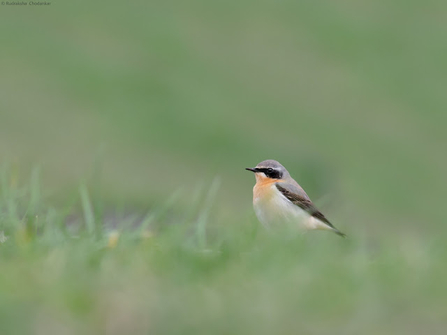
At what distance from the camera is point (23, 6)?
31.0 m

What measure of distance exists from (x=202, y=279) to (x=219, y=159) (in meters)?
20.5

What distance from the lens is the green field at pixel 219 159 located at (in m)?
5.59

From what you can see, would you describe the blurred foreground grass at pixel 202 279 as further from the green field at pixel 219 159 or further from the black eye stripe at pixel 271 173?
the black eye stripe at pixel 271 173

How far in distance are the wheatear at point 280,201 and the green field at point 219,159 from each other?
0.18 m

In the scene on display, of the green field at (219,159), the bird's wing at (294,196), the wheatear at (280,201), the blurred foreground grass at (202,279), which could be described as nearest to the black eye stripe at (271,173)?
the wheatear at (280,201)

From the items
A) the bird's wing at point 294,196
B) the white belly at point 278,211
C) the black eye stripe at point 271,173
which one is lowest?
the white belly at point 278,211

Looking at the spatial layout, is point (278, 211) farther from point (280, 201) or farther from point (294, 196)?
point (294, 196)

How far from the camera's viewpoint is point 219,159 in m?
26.6

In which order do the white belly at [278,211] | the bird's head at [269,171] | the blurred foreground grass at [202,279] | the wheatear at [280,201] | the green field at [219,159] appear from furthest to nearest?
the bird's head at [269,171] < the wheatear at [280,201] < the white belly at [278,211] < the green field at [219,159] < the blurred foreground grass at [202,279]

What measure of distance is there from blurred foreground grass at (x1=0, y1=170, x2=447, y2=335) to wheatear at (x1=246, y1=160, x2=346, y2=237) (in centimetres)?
200

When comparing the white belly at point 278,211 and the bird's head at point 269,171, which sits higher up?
→ the bird's head at point 269,171

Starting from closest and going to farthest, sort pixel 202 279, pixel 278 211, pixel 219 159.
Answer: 1. pixel 202 279
2. pixel 278 211
3. pixel 219 159

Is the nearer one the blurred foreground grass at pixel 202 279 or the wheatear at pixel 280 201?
the blurred foreground grass at pixel 202 279

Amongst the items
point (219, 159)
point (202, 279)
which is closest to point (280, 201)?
point (202, 279)
